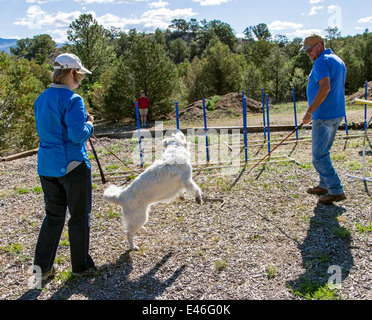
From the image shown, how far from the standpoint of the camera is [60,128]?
3.09 m

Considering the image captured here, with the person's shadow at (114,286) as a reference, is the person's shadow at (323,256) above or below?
above

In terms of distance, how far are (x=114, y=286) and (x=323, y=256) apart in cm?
246

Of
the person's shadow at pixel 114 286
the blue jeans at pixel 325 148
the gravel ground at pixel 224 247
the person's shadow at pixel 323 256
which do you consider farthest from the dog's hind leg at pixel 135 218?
the blue jeans at pixel 325 148

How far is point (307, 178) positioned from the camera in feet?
20.7

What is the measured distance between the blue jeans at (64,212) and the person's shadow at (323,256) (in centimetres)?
231

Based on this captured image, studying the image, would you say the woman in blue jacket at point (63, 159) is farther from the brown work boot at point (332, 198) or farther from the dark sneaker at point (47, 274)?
the brown work boot at point (332, 198)

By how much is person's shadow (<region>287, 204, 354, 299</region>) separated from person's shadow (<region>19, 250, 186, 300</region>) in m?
1.39

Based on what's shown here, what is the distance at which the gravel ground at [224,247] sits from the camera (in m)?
3.29

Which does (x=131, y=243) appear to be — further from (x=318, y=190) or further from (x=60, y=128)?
(x=318, y=190)

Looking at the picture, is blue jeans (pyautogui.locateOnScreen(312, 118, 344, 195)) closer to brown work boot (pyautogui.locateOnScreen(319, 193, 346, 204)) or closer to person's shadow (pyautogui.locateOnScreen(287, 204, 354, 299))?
brown work boot (pyautogui.locateOnScreen(319, 193, 346, 204))

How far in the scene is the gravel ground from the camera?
129 inches

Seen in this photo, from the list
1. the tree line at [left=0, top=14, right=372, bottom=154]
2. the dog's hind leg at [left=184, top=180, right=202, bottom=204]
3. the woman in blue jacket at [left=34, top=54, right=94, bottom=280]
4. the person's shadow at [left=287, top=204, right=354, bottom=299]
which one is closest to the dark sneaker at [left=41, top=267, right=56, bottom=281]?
the woman in blue jacket at [left=34, top=54, right=94, bottom=280]

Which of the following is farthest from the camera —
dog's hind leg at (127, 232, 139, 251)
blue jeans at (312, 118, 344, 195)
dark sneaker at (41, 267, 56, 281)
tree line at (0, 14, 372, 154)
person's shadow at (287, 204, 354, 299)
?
tree line at (0, 14, 372, 154)
